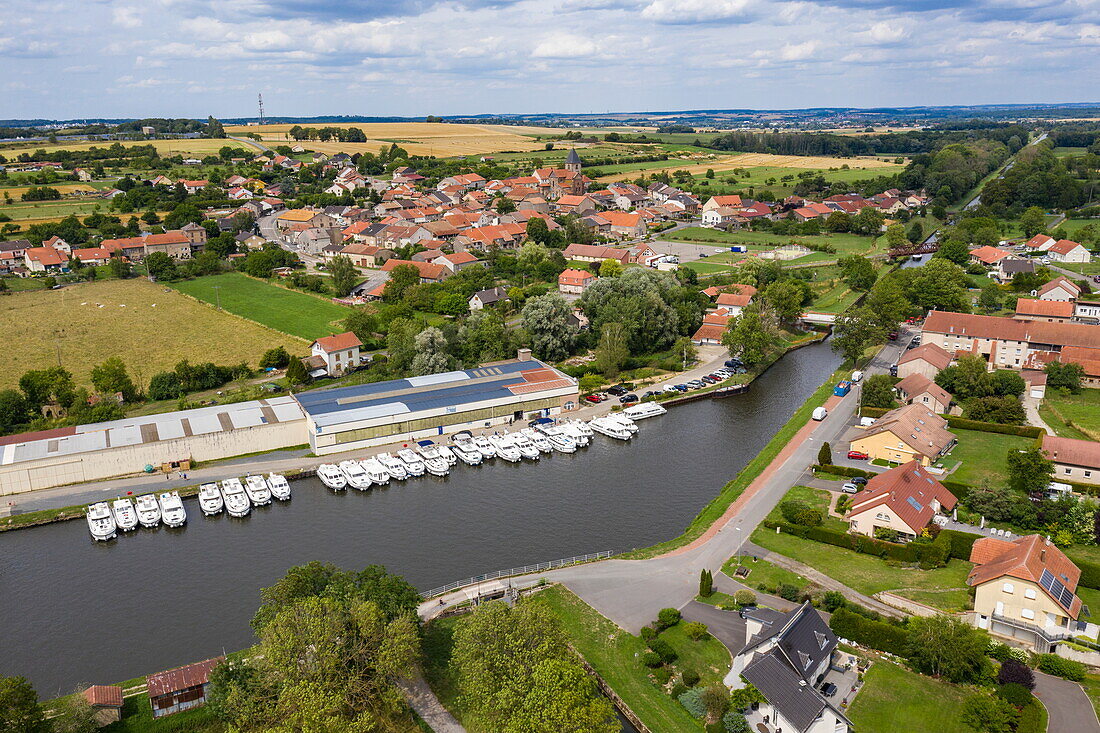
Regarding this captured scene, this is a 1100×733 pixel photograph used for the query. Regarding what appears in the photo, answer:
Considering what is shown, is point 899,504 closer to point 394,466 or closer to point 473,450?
point 473,450

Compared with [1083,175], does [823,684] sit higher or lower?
lower

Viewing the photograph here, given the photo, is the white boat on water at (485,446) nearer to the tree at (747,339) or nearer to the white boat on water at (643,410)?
the white boat on water at (643,410)

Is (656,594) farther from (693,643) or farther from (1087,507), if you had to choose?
(1087,507)

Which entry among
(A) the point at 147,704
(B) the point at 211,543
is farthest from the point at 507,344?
(A) the point at 147,704

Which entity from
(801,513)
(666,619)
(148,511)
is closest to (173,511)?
(148,511)

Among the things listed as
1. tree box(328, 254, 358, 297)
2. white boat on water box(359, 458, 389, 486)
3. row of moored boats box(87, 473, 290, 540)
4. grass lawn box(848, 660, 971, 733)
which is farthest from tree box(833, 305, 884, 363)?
tree box(328, 254, 358, 297)

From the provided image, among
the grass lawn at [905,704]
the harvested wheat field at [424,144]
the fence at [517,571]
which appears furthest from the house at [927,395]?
the harvested wheat field at [424,144]
